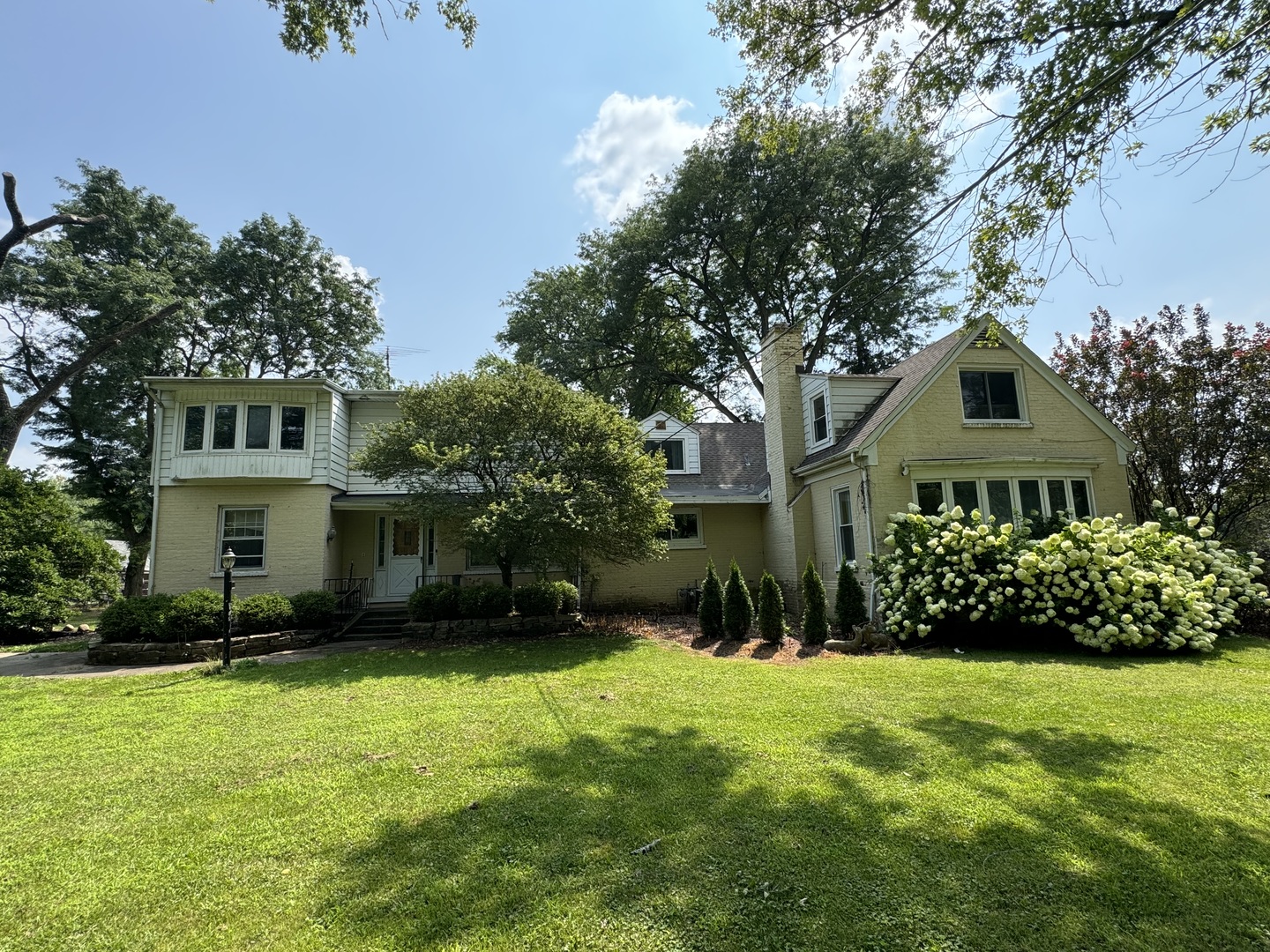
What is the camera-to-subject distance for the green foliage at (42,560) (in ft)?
42.5

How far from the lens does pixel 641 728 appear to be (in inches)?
228

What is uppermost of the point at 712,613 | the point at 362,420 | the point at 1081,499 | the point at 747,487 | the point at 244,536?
the point at 362,420

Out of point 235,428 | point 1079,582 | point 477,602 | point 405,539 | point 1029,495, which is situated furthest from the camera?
point 405,539

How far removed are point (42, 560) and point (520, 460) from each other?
1136cm

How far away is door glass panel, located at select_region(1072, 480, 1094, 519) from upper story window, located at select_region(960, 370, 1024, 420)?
1.92m

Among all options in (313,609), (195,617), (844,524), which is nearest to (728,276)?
(844,524)

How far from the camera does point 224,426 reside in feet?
47.5

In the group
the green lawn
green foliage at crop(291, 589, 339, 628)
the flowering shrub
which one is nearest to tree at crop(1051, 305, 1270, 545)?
the flowering shrub

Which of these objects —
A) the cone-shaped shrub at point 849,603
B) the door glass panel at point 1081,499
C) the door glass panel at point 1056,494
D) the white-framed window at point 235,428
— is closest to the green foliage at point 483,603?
the white-framed window at point 235,428

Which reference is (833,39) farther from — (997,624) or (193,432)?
(193,432)

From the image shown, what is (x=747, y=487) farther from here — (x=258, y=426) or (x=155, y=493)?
(x=155, y=493)

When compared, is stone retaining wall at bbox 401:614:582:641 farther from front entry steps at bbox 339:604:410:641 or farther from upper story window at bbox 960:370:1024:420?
upper story window at bbox 960:370:1024:420

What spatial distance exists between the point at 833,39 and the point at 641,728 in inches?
282

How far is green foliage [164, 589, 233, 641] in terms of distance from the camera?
10.8m
